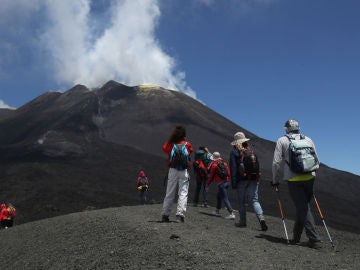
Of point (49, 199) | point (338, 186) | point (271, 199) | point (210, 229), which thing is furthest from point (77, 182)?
point (338, 186)

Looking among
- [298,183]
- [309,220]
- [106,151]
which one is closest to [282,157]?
[298,183]

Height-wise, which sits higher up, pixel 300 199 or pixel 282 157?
pixel 282 157

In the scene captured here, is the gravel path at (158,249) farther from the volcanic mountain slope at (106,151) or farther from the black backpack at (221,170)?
the volcanic mountain slope at (106,151)

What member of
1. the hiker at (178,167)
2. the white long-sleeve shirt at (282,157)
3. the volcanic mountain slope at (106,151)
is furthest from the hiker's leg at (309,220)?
the volcanic mountain slope at (106,151)

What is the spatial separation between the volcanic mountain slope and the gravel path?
19424 millimetres

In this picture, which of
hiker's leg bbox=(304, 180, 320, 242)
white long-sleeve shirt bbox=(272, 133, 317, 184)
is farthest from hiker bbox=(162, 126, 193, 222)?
hiker's leg bbox=(304, 180, 320, 242)

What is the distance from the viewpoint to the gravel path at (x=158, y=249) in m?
5.35

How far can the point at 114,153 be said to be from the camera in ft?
202

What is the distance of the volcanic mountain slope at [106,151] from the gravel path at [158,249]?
63.7ft

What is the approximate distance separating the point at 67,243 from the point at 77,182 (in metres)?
32.8

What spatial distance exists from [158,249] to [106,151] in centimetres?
5749

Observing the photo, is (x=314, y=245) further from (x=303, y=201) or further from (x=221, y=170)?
(x=221, y=170)

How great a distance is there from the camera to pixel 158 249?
18.8 ft

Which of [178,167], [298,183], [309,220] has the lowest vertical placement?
[309,220]
